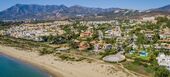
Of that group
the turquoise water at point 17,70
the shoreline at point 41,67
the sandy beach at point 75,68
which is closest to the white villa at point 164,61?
the sandy beach at point 75,68

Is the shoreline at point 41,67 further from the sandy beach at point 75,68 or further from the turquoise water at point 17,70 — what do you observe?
the turquoise water at point 17,70

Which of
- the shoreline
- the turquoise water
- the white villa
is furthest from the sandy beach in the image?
the white villa

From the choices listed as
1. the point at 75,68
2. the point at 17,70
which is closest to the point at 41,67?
the point at 17,70

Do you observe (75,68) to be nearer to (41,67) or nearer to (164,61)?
(41,67)

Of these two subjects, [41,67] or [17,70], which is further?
[41,67]

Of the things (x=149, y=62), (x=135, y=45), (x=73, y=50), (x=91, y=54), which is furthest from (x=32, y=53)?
(x=149, y=62)

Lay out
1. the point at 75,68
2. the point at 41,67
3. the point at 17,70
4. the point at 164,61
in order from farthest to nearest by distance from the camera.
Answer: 1. the point at 41,67
2. the point at 17,70
3. the point at 75,68
4. the point at 164,61

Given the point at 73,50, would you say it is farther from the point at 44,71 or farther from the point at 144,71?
the point at 144,71
